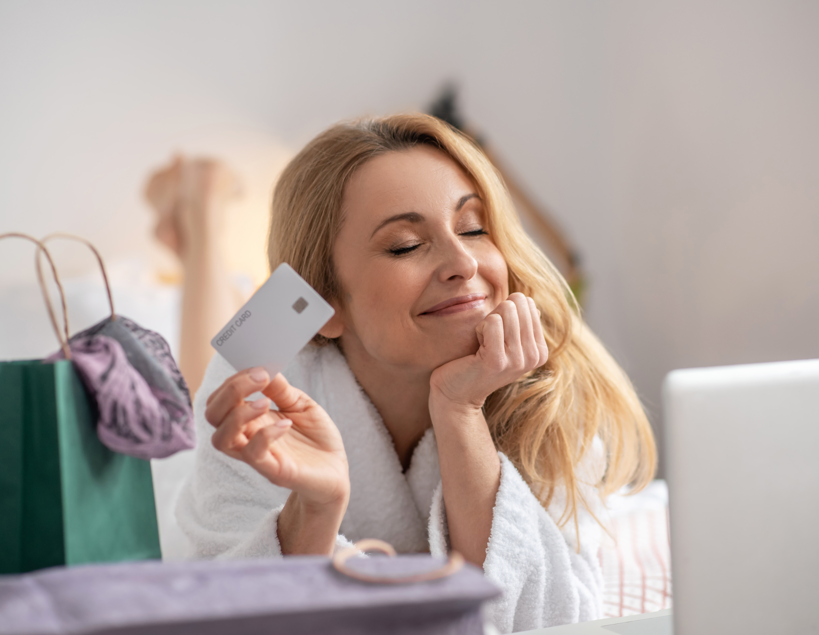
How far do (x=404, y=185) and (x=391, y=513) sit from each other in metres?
Result: 0.53

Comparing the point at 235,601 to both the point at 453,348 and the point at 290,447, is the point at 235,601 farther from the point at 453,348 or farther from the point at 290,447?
the point at 453,348

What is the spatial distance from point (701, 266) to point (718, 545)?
1.69 metres

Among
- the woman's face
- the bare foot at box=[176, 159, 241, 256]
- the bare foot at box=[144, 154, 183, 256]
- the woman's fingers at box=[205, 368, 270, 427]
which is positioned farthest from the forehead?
the bare foot at box=[144, 154, 183, 256]

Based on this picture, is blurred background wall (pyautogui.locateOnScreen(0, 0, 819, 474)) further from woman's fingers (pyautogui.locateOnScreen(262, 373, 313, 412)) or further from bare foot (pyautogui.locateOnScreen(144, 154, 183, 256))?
woman's fingers (pyautogui.locateOnScreen(262, 373, 313, 412))

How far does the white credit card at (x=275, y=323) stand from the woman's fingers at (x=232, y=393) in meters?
0.03

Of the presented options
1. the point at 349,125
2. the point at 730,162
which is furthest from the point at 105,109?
the point at 730,162

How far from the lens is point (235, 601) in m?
0.42

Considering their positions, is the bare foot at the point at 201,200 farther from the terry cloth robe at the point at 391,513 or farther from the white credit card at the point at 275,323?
the white credit card at the point at 275,323

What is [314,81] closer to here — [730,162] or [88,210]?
[88,210]

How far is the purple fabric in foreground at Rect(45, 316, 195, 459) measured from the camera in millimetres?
547

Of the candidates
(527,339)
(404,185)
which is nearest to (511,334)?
(527,339)

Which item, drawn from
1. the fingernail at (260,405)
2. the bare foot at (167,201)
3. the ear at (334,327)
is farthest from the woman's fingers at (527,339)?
the bare foot at (167,201)

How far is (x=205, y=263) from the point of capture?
1830 millimetres

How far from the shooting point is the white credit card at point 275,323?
0.66 m
